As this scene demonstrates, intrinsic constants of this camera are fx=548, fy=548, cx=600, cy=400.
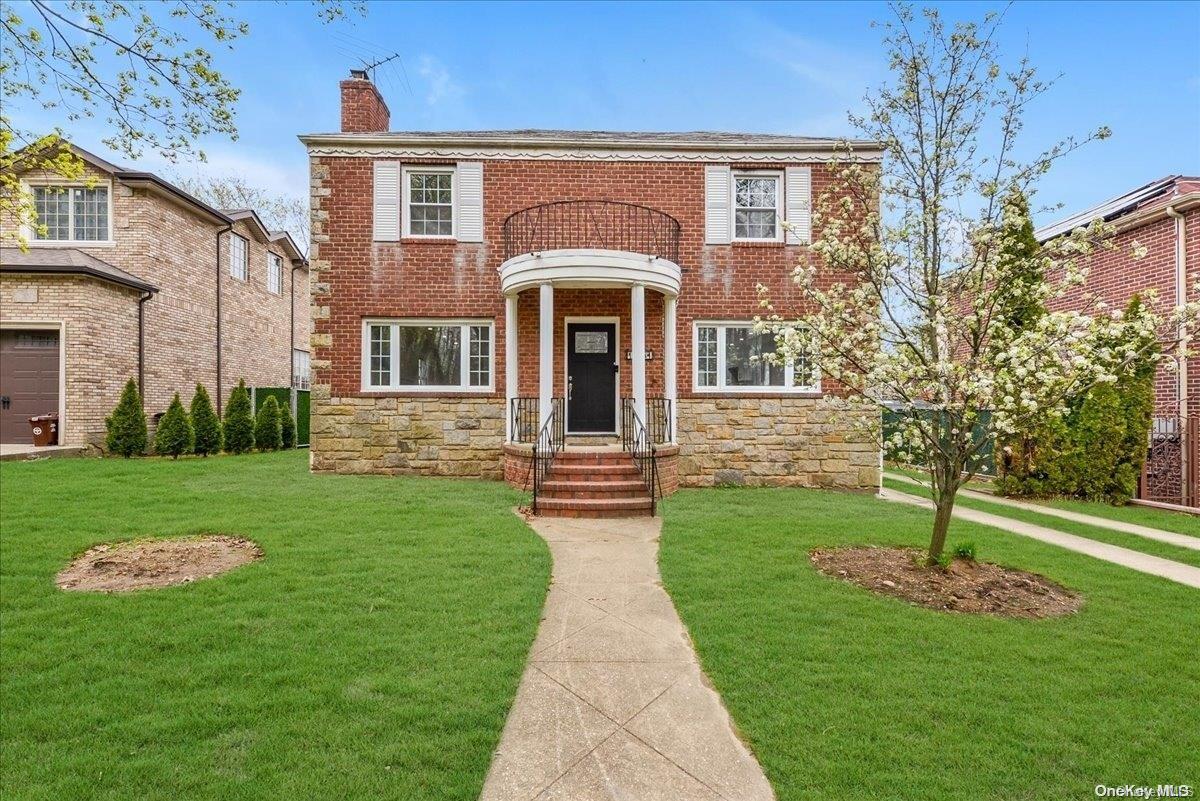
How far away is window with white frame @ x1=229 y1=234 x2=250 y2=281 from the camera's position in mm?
16578

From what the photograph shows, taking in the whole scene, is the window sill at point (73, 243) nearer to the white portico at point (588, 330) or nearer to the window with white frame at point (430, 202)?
the window with white frame at point (430, 202)

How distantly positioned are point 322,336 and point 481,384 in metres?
2.93

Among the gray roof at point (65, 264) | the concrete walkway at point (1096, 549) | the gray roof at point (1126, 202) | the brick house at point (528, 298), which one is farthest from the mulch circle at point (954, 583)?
the gray roof at point (65, 264)

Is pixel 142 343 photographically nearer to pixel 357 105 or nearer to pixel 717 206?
pixel 357 105

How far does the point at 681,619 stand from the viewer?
13.4 ft

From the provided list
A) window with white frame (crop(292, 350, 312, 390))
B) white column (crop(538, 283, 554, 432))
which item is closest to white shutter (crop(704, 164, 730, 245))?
white column (crop(538, 283, 554, 432))

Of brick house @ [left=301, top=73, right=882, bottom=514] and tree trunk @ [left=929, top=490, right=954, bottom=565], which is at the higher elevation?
brick house @ [left=301, top=73, right=882, bottom=514]

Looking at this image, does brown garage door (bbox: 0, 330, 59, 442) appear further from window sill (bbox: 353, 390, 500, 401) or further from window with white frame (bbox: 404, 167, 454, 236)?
window with white frame (bbox: 404, 167, 454, 236)

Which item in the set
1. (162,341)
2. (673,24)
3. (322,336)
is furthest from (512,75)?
(162,341)

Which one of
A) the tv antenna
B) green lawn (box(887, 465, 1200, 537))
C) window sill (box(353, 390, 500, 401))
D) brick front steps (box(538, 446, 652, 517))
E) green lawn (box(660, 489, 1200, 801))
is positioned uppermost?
the tv antenna

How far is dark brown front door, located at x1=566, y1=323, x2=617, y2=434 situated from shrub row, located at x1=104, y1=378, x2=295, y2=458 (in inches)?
330

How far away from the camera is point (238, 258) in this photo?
1698 cm

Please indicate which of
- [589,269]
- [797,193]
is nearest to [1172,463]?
[797,193]

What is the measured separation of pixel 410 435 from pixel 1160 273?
565 inches
